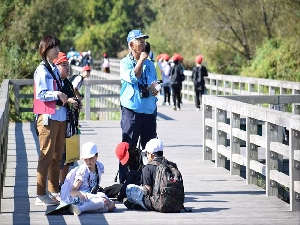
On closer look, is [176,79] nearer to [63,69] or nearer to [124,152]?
[63,69]

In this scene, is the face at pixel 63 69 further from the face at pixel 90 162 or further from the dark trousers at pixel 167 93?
the dark trousers at pixel 167 93

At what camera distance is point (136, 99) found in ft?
40.3

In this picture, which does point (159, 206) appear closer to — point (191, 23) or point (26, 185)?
point (26, 185)

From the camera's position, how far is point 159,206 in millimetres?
10867

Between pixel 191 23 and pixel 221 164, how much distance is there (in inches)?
1250

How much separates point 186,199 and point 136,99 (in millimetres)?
1285

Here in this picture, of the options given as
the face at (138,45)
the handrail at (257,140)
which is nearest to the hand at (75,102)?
the face at (138,45)

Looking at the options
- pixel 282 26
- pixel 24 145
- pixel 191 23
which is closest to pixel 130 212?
pixel 24 145

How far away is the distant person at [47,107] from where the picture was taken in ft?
36.6

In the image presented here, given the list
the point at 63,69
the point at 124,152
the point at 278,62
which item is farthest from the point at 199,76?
the point at 124,152

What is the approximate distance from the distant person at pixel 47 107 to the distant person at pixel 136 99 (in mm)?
1167

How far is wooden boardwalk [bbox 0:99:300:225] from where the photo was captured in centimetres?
1049

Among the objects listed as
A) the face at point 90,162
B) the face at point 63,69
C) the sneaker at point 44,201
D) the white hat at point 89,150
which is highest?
the face at point 63,69

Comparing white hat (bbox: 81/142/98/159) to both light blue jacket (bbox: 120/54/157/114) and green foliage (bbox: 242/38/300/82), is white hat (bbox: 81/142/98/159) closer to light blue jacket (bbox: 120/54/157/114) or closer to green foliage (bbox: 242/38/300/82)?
light blue jacket (bbox: 120/54/157/114)
